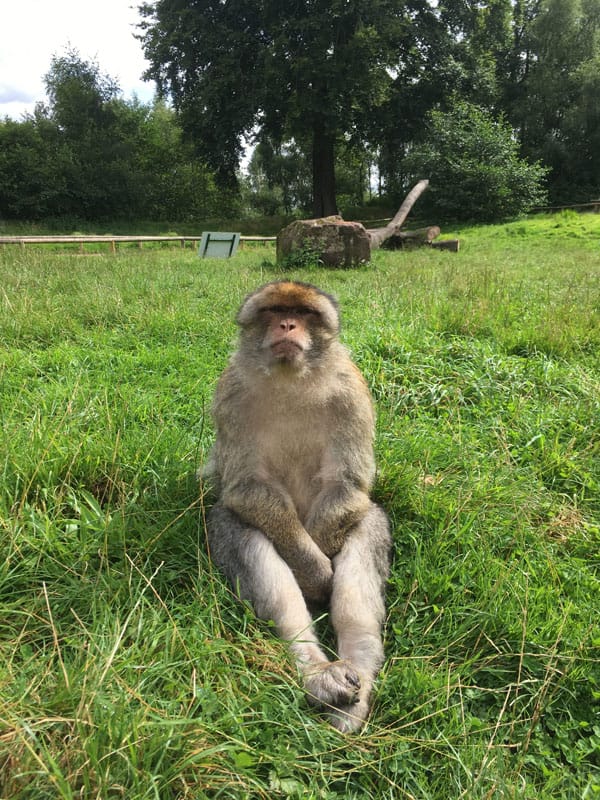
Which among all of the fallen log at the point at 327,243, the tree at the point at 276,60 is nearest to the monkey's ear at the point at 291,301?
the fallen log at the point at 327,243

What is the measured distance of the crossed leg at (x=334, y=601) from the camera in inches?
67.5

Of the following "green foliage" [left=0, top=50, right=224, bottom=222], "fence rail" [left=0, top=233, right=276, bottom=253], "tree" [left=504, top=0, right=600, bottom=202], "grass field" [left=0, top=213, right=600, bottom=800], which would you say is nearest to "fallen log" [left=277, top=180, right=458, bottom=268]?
"grass field" [left=0, top=213, right=600, bottom=800]

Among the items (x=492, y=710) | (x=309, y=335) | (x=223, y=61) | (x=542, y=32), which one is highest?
(x=542, y=32)

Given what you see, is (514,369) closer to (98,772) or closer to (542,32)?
(98,772)

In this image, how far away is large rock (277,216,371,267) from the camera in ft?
29.0

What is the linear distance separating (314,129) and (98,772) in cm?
2251

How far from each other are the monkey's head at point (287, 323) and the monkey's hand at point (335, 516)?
1.81ft

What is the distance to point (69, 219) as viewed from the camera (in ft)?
82.8

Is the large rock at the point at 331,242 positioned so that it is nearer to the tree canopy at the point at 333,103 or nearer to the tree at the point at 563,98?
the tree canopy at the point at 333,103

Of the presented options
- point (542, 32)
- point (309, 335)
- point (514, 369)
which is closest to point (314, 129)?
point (542, 32)

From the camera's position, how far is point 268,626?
1.88 meters

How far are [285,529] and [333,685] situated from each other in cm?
60

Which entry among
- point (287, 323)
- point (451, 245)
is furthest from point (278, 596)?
point (451, 245)

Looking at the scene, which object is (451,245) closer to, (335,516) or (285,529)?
(335,516)
